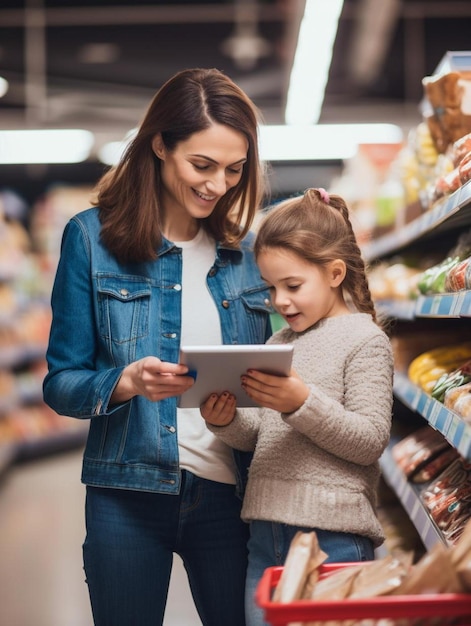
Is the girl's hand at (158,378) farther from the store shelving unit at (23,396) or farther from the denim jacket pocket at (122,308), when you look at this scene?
the store shelving unit at (23,396)

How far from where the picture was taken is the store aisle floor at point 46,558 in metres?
4.34

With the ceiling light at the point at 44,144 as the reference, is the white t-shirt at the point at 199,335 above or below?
below

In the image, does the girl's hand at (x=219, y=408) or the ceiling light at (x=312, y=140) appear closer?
the girl's hand at (x=219, y=408)

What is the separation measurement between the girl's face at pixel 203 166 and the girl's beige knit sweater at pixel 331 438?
417 mm

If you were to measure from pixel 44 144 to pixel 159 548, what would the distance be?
883 centimetres

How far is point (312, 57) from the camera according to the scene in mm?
6199

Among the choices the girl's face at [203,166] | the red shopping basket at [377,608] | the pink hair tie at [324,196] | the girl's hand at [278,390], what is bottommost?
the red shopping basket at [377,608]

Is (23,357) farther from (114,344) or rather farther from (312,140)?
(114,344)

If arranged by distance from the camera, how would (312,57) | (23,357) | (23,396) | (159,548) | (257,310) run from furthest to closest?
1. (23,357)
2. (23,396)
3. (312,57)
4. (257,310)
5. (159,548)

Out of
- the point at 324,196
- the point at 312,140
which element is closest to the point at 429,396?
the point at 324,196

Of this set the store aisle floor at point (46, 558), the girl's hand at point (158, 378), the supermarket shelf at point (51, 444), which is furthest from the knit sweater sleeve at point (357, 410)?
the supermarket shelf at point (51, 444)

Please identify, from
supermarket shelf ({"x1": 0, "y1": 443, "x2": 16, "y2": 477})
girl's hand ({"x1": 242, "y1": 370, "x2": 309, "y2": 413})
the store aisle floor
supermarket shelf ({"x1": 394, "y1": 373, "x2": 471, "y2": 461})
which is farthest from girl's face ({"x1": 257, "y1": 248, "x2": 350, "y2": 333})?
supermarket shelf ({"x1": 0, "y1": 443, "x2": 16, "y2": 477})

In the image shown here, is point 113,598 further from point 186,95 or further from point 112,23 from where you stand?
point 112,23

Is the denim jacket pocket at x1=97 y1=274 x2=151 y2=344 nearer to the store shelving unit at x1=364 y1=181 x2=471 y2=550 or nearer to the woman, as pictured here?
the woman
